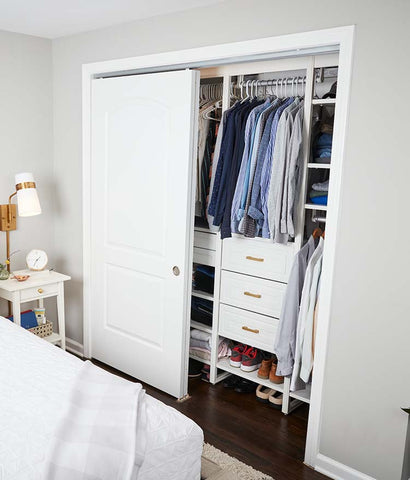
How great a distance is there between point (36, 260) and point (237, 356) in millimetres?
1530

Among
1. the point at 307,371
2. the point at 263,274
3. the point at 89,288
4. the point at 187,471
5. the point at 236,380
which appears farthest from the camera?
the point at 89,288

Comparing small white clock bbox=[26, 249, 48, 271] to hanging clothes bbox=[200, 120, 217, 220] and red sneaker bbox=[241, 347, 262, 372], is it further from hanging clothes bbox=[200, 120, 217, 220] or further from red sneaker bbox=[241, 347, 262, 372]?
red sneaker bbox=[241, 347, 262, 372]

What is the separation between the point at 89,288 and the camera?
360 cm

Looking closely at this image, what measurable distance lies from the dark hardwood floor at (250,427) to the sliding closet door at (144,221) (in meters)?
0.19

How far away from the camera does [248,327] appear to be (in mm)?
3146

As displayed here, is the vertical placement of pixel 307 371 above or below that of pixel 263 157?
below

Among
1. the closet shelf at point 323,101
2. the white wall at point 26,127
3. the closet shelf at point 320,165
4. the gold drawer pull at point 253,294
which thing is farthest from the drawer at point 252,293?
the white wall at point 26,127

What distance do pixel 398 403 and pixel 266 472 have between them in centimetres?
76

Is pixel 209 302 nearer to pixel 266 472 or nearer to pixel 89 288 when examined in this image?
pixel 89 288

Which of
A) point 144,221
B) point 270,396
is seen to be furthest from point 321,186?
point 270,396

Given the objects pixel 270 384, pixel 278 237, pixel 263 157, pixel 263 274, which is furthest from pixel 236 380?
pixel 263 157

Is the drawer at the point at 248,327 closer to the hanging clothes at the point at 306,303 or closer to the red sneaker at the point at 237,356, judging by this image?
the red sneaker at the point at 237,356

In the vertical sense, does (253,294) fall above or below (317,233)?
below

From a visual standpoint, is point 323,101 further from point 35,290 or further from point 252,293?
point 35,290
